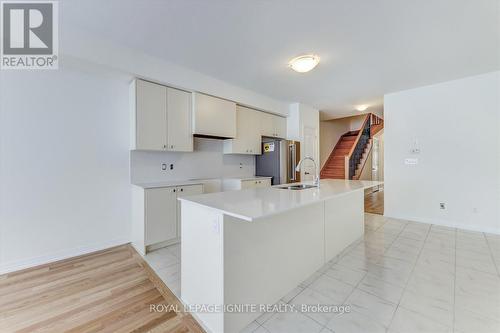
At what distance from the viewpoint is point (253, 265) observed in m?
1.53

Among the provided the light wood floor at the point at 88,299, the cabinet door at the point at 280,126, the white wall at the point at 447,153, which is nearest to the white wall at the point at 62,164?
the light wood floor at the point at 88,299

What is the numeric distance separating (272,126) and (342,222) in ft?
8.71

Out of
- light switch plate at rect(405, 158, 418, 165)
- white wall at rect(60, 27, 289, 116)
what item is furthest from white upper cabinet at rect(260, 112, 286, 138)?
light switch plate at rect(405, 158, 418, 165)

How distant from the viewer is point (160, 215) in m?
2.73

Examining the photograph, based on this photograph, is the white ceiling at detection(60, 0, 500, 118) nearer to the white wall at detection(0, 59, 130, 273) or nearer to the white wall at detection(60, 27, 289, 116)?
the white wall at detection(60, 27, 289, 116)

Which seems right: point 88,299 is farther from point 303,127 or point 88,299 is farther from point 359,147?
point 359,147

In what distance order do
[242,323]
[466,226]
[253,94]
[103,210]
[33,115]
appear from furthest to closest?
[253,94], [466,226], [103,210], [33,115], [242,323]

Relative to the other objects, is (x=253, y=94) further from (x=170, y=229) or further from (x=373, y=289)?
(x=373, y=289)

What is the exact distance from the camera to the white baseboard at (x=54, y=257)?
224cm

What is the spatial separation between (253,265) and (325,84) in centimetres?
335

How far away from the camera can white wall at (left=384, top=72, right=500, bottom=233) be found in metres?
3.28

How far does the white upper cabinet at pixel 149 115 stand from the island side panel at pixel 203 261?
5.07 ft

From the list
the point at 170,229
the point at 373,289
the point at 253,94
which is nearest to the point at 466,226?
the point at 373,289

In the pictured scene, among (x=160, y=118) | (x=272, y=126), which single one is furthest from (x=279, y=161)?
(x=160, y=118)
